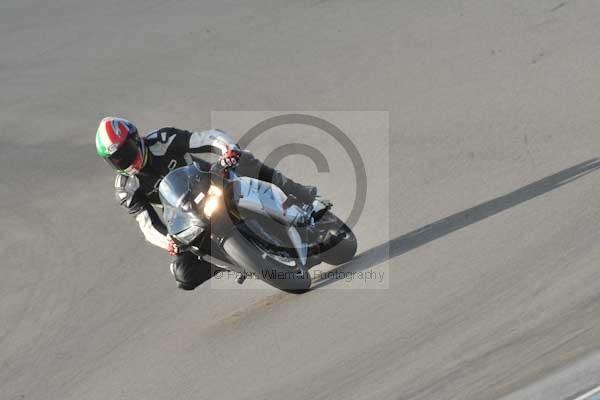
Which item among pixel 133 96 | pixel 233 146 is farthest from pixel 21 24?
pixel 233 146

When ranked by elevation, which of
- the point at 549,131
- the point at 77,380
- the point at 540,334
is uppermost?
the point at 549,131

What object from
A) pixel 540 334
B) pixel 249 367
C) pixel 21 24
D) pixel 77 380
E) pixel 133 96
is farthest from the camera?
pixel 21 24

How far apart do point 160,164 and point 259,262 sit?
192 cm

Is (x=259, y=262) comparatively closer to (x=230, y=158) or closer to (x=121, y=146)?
(x=230, y=158)

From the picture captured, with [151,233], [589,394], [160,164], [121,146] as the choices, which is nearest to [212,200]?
[151,233]

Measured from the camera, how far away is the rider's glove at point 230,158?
24.5ft

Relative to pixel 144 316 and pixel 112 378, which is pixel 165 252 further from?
pixel 112 378

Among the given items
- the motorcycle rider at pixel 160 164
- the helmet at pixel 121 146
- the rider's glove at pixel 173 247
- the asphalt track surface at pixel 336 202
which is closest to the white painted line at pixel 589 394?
the asphalt track surface at pixel 336 202

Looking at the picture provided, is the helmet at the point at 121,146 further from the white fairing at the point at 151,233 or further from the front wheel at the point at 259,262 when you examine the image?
the front wheel at the point at 259,262

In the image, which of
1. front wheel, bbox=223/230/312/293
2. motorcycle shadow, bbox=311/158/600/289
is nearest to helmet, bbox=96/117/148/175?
front wheel, bbox=223/230/312/293

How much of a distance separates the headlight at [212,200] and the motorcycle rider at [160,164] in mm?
496

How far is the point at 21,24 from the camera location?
14.4 metres

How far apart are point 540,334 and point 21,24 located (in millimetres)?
11039

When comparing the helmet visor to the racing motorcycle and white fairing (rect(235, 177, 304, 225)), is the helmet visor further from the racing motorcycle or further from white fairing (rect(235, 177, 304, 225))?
white fairing (rect(235, 177, 304, 225))
